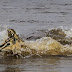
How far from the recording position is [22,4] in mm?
22844

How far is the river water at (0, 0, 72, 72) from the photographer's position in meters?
8.50

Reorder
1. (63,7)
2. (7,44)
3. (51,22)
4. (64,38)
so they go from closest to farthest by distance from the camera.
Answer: (7,44), (64,38), (51,22), (63,7)

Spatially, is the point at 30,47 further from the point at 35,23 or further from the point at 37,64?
the point at 35,23

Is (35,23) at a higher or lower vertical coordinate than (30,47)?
higher

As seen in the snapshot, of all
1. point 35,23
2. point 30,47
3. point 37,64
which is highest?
point 35,23

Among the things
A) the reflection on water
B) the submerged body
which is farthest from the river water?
the submerged body

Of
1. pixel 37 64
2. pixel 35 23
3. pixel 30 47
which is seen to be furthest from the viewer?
pixel 35 23

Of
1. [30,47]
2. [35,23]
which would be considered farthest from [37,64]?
[35,23]

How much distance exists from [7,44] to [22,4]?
1328cm

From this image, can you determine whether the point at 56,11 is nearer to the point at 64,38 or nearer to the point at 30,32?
the point at 30,32

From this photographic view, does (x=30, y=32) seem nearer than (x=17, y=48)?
No

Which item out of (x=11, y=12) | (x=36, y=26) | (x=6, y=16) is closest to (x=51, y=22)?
(x=36, y=26)

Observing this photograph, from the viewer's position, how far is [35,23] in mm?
15672

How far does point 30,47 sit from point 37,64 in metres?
1.35
